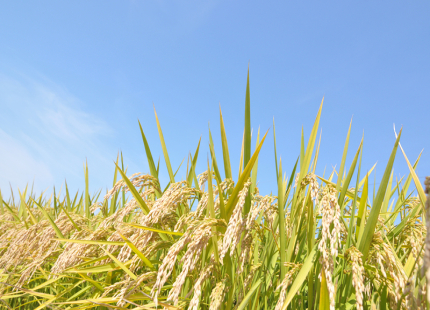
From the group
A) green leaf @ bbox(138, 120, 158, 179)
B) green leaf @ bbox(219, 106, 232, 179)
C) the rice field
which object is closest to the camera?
the rice field

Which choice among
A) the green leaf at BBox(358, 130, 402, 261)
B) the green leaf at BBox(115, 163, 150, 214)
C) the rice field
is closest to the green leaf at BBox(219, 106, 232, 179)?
the rice field

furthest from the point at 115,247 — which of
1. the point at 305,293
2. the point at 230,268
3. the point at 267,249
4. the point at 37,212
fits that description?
the point at 37,212

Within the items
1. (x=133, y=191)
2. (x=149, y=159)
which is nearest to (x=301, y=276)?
(x=133, y=191)

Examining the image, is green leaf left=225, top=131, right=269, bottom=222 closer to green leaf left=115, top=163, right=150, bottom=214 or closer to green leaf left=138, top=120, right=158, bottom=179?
green leaf left=115, top=163, right=150, bottom=214

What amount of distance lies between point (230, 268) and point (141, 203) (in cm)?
69

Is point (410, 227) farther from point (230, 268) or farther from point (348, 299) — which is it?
point (230, 268)

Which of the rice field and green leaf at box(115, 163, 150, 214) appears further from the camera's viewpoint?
green leaf at box(115, 163, 150, 214)

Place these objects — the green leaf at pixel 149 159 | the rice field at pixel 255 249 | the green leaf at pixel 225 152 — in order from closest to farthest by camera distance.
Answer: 1. the rice field at pixel 255 249
2. the green leaf at pixel 225 152
3. the green leaf at pixel 149 159

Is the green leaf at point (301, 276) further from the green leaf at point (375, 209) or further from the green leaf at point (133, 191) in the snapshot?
the green leaf at point (133, 191)

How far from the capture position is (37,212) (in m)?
4.63

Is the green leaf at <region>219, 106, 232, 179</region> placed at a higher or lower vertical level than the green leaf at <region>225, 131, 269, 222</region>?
higher

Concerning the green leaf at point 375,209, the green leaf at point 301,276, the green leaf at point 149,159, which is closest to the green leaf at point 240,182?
the green leaf at point 301,276

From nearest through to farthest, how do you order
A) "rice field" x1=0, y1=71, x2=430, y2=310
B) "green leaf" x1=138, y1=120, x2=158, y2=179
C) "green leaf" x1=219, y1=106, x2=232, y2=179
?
"rice field" x1=0, y1=71, x2=430, y2=310 → "green leaf" x1=219, y1=106, x2=232, y2=179 → "green leaf" x1=138, y1=120, x2=158, y2=179

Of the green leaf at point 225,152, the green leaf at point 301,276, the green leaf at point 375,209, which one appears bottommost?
the green leaf at point 301,276
